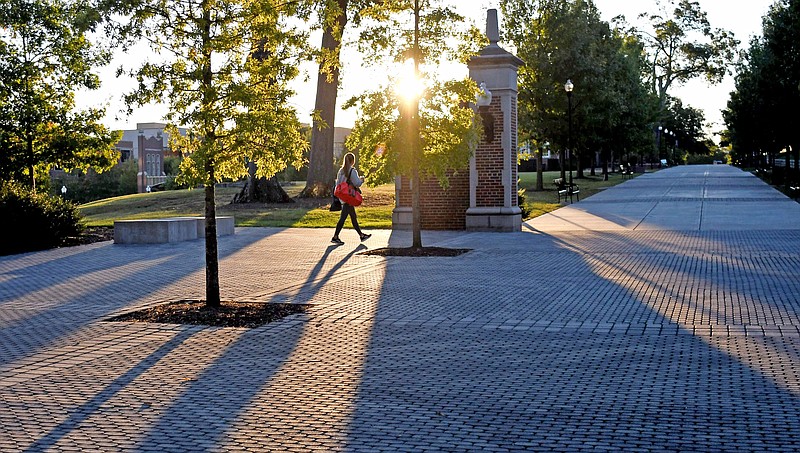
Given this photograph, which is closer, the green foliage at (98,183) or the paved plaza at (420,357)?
the paved plaza at (420,357)

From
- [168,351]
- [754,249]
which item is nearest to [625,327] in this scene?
[168,351]

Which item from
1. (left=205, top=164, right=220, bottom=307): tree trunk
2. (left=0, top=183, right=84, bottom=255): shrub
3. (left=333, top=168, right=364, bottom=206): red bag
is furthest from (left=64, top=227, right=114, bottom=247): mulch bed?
(left=205, top=164, right=220, bottom=307): tree trunk

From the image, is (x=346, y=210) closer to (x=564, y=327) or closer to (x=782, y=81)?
(x=564, y=327)

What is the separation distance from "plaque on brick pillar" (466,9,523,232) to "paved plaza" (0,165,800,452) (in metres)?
6.05

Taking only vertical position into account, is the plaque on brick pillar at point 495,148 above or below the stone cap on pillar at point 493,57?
below

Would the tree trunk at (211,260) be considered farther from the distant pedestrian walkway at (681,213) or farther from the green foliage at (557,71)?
the green foliage at (557,71)

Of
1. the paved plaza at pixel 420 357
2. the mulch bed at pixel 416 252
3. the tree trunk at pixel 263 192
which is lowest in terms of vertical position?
the paved plaza at pixel 420 357

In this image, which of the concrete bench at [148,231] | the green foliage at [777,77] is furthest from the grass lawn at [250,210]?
the green foliage at [777,77]

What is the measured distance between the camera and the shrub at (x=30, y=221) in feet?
60.4

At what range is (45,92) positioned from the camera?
20.8 metres

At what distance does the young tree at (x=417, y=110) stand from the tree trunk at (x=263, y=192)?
15049mm

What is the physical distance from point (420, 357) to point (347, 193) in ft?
36.8

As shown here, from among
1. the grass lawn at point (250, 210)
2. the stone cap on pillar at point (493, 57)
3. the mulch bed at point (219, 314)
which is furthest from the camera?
the grass lawn at point (250, 210)

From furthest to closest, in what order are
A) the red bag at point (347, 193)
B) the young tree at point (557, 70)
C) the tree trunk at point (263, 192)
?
the young tree at point (557, 70) < the tree trunk at point (263, 192) < the red bag at point (347, 193)
